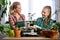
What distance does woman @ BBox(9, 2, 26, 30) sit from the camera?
277 centimetres

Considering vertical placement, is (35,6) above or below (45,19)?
above

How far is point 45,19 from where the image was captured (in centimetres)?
277

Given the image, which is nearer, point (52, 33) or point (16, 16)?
point (52, 33)

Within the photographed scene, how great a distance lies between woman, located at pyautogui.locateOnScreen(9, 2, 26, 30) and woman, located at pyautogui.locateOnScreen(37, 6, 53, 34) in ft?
0.88

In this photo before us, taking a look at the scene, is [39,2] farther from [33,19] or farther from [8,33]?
[8,33]

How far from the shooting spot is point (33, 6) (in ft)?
9.09

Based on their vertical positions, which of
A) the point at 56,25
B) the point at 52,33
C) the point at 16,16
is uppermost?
the point at 16,16

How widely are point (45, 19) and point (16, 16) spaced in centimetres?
48

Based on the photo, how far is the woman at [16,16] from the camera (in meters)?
2.77

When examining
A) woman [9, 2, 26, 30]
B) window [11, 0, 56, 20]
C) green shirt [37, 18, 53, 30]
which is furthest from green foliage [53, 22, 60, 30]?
woman [9, 2, 26, 30]

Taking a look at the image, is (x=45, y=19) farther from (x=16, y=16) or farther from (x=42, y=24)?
(x=16, y=16)

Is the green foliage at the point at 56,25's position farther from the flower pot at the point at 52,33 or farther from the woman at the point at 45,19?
the flower pot at the point at 52,33

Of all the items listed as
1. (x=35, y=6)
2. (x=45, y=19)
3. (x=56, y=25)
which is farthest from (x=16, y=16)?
(x=56, y=25)

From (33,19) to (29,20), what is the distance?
0.22 feet
